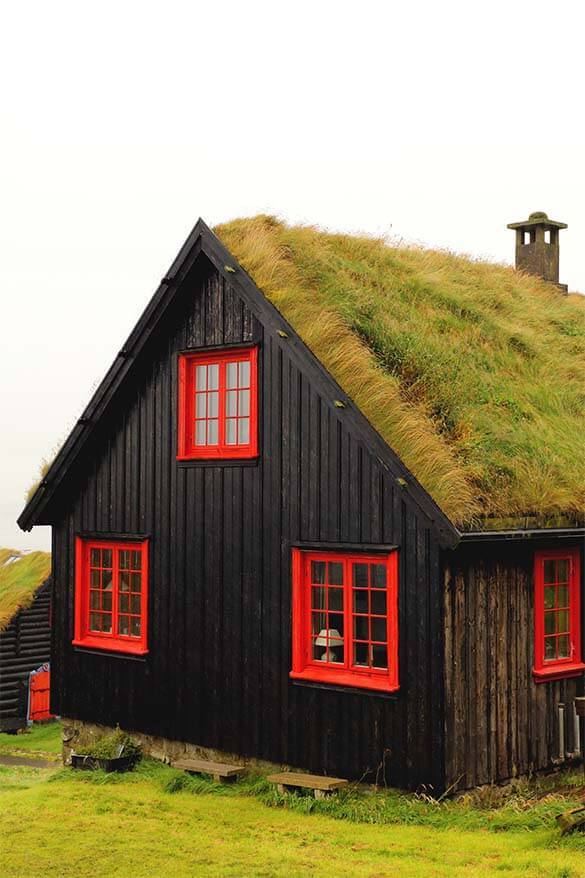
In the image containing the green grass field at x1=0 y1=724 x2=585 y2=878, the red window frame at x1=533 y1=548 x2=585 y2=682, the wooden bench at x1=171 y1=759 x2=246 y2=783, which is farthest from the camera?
the wooden bench at x1=171 y1=759 x2=246 y2=783

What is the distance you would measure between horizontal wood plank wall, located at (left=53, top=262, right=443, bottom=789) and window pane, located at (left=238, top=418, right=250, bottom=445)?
36cm

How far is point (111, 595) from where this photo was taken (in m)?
17.7

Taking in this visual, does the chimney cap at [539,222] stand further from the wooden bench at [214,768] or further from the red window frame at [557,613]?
the wooden bench at [214,768]

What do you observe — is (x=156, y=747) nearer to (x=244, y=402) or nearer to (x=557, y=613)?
(x=244, y=402)

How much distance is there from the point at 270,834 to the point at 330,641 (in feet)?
8.66

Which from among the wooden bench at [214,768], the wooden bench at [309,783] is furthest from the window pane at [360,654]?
the wooden bench at [214,768]

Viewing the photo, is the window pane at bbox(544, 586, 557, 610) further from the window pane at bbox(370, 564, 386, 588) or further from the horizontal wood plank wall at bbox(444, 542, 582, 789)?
the window pane at bbox(370, 564, 386, 588)

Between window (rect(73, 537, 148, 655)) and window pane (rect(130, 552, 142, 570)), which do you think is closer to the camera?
window (rect(73, 537, 148, 655))

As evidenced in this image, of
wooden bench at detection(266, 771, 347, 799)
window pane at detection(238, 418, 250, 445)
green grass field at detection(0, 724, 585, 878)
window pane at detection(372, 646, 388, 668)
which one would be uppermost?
window pane at detection(238, 418, 250, 445)

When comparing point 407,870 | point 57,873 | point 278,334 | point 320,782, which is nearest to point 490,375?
point 278,334

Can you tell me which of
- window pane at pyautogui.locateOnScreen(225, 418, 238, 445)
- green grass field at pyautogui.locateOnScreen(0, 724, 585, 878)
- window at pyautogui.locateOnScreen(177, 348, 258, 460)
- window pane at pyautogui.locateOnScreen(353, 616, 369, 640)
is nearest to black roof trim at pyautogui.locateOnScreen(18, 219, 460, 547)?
window at pyautogui.locateOnScreen(177, 348, 258, 460)

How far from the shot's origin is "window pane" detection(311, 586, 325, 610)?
14336mm

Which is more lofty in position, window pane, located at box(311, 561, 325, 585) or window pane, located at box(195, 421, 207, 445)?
window pane, located at box(195, 421, 207, 445)

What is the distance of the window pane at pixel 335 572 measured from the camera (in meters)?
14.2
